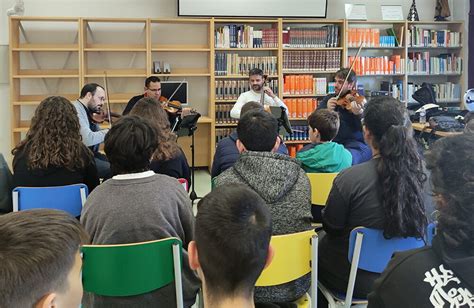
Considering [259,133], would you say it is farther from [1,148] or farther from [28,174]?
[1,148]

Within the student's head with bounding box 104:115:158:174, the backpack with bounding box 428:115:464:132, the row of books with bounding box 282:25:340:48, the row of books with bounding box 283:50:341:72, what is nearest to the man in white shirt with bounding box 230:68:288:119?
Result: the row of books with bounding box 283:50:341:72

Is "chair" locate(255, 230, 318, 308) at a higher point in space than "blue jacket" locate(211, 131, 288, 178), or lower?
lower

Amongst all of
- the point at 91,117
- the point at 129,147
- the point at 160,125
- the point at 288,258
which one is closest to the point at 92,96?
Answer: the point at 91,117

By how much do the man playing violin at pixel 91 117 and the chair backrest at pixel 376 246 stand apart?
270 centimetres

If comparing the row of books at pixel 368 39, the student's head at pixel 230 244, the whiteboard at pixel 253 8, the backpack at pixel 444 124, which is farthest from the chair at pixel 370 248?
the row of books at pixel 368 39

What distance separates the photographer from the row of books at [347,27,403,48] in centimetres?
671

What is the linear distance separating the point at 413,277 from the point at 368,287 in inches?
39.6

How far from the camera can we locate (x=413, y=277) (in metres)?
1.08

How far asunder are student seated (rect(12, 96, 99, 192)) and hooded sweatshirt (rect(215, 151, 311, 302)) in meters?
1.10

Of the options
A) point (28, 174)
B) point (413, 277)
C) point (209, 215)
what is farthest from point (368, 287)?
point (28, 174)

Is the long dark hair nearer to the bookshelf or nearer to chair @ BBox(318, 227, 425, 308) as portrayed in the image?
chair @ BBox(318, 227, 425, 308)

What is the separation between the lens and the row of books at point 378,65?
6797 mm

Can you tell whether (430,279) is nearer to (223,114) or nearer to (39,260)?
(39,260)

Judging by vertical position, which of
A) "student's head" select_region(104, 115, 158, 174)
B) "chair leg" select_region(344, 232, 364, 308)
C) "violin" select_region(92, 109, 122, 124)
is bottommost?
"chair leg" select_region(344, 232, 364, 308)
